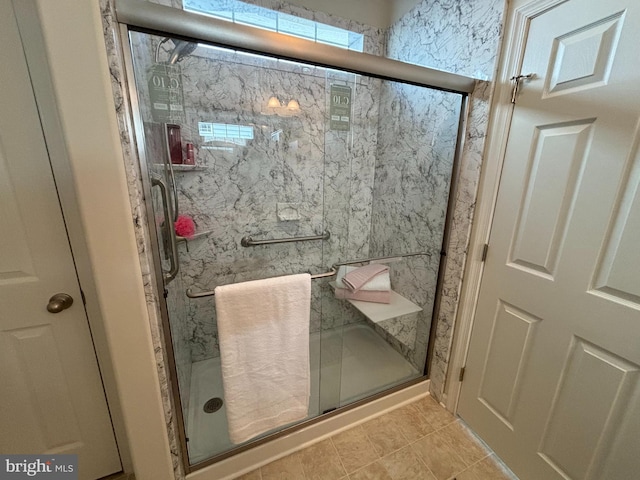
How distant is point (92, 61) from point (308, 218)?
1.18m

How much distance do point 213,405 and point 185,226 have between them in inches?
38.0

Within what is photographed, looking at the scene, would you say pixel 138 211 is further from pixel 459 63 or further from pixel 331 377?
pixel 459 63

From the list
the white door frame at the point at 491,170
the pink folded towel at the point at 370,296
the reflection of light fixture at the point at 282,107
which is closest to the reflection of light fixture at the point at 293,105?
the reflection of light fixture at the point at 282,107

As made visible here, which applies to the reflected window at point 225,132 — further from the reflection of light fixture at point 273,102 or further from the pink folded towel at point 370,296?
the pink folded towel at point 370,296

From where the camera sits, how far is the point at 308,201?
1.64 metres

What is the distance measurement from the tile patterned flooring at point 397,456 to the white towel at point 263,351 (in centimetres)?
25

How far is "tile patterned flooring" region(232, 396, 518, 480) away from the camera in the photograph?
45.2 inches

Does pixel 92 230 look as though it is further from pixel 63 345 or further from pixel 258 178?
pixel 258 178

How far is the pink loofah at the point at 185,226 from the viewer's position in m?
1.27

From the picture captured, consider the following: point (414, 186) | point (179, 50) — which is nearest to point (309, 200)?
point (414, 186)

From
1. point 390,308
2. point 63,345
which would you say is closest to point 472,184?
point 390,308

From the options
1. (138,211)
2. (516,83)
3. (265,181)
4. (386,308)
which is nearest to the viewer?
(138,211)

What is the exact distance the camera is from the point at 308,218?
1.64 meters

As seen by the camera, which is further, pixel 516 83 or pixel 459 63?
pixel 459 63
